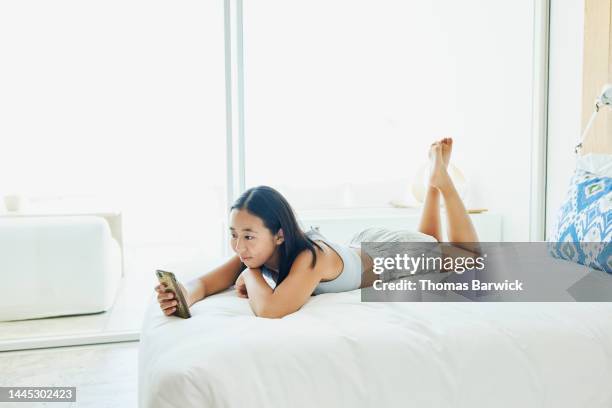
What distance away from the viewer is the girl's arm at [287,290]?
1720 millimetres

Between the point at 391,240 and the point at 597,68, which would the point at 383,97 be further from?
the point at 391,240

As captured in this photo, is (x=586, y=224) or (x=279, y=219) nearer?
(x=279, y=219)

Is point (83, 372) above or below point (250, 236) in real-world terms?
below

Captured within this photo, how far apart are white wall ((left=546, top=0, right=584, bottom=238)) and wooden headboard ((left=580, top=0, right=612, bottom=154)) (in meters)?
0.13

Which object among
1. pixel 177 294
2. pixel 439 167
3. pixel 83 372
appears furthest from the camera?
pixel 83 372

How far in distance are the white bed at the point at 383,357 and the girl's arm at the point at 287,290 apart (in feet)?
0.14

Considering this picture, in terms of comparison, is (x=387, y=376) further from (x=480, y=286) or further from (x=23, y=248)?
(x=23, y=248)

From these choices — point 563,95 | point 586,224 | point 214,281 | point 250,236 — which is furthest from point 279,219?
point 563,95

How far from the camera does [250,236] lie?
1.86 m

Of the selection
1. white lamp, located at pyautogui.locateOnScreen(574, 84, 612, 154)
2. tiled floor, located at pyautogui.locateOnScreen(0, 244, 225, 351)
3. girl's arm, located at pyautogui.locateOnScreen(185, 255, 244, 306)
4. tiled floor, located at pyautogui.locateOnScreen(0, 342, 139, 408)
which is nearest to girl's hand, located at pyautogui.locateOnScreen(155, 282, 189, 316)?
girl's arm, located at pyautogui.locateOnScreen(185, 255, 244, 306)

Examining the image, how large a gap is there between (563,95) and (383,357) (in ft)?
8.51

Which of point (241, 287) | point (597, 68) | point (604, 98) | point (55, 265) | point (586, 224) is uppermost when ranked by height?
point (597, 68)

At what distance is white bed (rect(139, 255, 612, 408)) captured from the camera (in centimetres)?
136

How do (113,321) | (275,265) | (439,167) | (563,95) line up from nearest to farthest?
1. (275,265)
2. (439,167)
3. (113,321)
4. (563,95)
